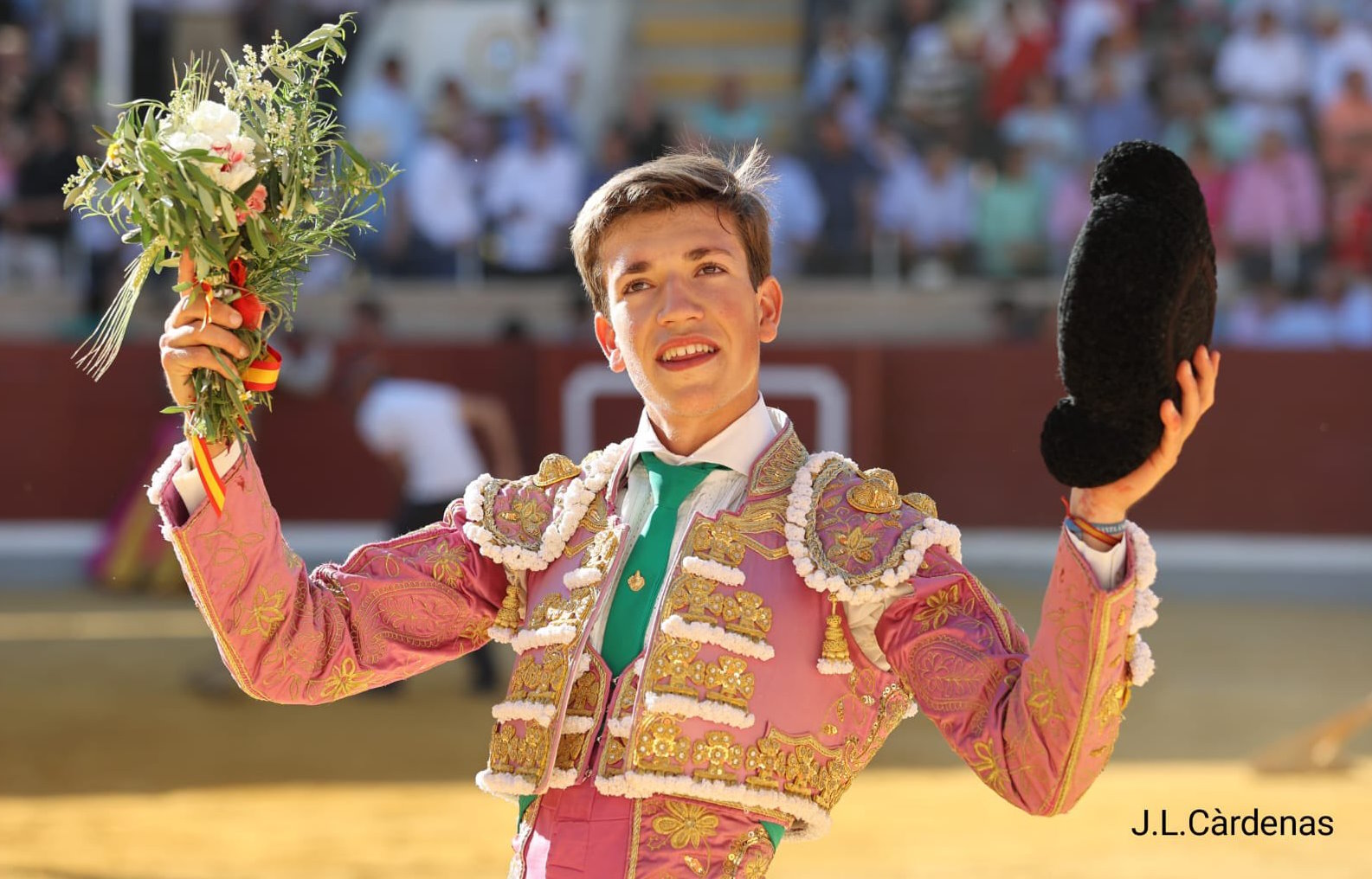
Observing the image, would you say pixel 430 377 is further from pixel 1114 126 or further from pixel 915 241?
pixel 1114 126

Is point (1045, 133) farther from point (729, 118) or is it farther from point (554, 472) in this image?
point (554, 472)

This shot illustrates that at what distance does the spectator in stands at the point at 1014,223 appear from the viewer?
9844 mm

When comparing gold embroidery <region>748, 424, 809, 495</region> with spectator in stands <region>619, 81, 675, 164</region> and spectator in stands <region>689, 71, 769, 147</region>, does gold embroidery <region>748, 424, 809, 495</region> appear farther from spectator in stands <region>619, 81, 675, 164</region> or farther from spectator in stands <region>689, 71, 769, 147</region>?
spectator in stands <region>689, 71, 769, 147</region>

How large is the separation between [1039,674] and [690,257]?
590 mm

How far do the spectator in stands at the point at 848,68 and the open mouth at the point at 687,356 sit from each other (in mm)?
8870

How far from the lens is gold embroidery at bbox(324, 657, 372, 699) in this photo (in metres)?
2.09

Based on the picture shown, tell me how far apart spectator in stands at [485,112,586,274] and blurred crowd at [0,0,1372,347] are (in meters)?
0.01

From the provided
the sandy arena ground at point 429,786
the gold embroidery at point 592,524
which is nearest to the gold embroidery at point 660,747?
the gold embroidery at point 592,524

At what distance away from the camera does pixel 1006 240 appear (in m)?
9.88

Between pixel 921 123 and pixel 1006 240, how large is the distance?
3.09ft

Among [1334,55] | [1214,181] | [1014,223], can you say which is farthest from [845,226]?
[1334,55]

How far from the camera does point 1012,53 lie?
34.6ft

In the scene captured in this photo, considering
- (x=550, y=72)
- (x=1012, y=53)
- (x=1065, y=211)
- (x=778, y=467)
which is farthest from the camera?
(x=550, y=72)

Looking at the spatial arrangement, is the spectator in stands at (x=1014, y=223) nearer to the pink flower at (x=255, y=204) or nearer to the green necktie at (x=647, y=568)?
the green necktie at (x=647, y=568)
